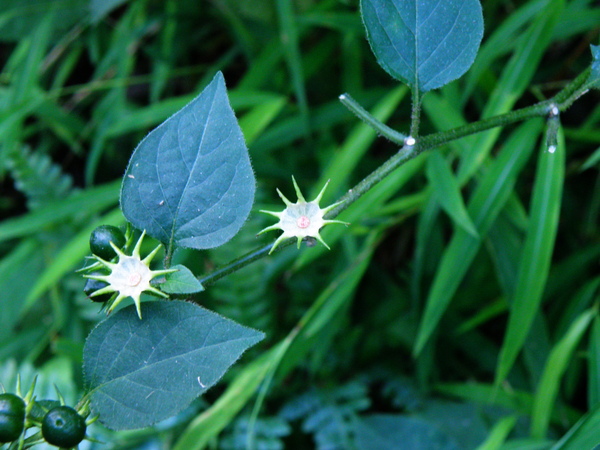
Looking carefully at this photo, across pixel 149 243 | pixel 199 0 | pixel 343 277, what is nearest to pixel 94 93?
pixel 199 0

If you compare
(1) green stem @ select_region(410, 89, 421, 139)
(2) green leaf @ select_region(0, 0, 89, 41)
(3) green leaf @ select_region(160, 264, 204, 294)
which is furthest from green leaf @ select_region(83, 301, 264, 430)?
(2) green leaf @ select_region(0, 0, 89, 41)

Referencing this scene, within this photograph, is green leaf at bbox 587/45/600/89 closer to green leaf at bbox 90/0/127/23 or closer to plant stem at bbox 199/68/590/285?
plant stem at bbox 199/68/590/285

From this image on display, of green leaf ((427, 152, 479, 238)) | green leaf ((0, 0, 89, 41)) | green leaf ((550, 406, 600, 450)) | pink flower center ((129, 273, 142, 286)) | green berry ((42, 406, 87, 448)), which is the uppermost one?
green leaf ((0, 0, 89, 41))

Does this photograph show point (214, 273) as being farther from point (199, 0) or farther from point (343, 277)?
point (199, 0)

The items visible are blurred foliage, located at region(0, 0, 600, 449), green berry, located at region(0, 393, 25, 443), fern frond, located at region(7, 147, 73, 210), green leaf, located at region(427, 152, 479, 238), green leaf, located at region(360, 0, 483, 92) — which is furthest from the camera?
fern frond, located at region(7, 147, 73, 210)

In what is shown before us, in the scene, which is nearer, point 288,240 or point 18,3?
point 288,240

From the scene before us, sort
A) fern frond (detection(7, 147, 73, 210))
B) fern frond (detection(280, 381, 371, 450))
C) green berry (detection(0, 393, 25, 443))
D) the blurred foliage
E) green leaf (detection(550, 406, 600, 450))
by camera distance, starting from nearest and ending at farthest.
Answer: green berry (detection(0, 393, 25, 443)), green leaf (detection(550, 406, 600, 450)), the blurred foliage, fern frond (detection(280, 381, 371, 450)), fern frond (detection(7, 147, 73, 210))

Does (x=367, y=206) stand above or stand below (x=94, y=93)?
Answer: below
